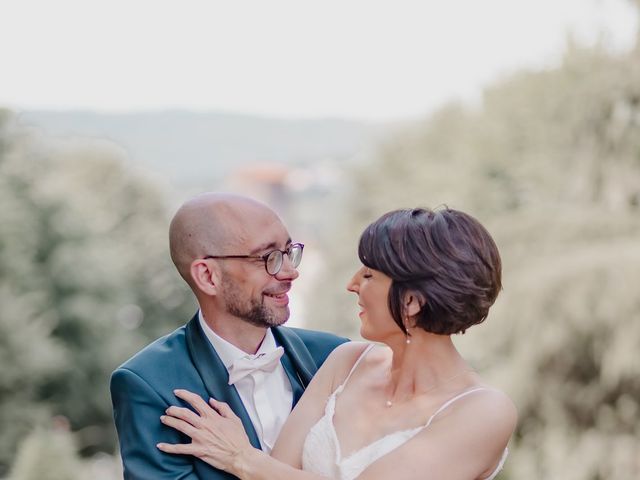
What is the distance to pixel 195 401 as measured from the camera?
7.56 ft

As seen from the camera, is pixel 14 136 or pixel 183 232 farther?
pixel 14 136

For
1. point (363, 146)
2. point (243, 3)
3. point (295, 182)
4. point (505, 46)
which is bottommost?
point (295, 182)

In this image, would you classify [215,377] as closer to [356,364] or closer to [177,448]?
[177,448]

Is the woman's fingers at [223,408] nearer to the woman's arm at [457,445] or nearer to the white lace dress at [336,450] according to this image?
the white lace dress at [336,450]

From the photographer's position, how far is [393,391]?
232 cm

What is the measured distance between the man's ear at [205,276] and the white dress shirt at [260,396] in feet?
0.31

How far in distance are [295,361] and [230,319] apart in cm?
24

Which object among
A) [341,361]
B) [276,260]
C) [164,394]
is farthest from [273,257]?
[164,394]

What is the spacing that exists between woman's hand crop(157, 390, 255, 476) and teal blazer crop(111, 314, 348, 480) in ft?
0.13

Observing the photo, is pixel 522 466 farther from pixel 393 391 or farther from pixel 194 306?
pixel 194 306

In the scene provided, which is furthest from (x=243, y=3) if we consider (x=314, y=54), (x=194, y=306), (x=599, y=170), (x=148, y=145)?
(x=599, y=170)

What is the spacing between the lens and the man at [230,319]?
239cm

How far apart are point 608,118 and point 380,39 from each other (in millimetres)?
42549

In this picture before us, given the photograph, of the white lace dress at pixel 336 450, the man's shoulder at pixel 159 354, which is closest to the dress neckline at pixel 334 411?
the white lace dress at pixel 336 450
